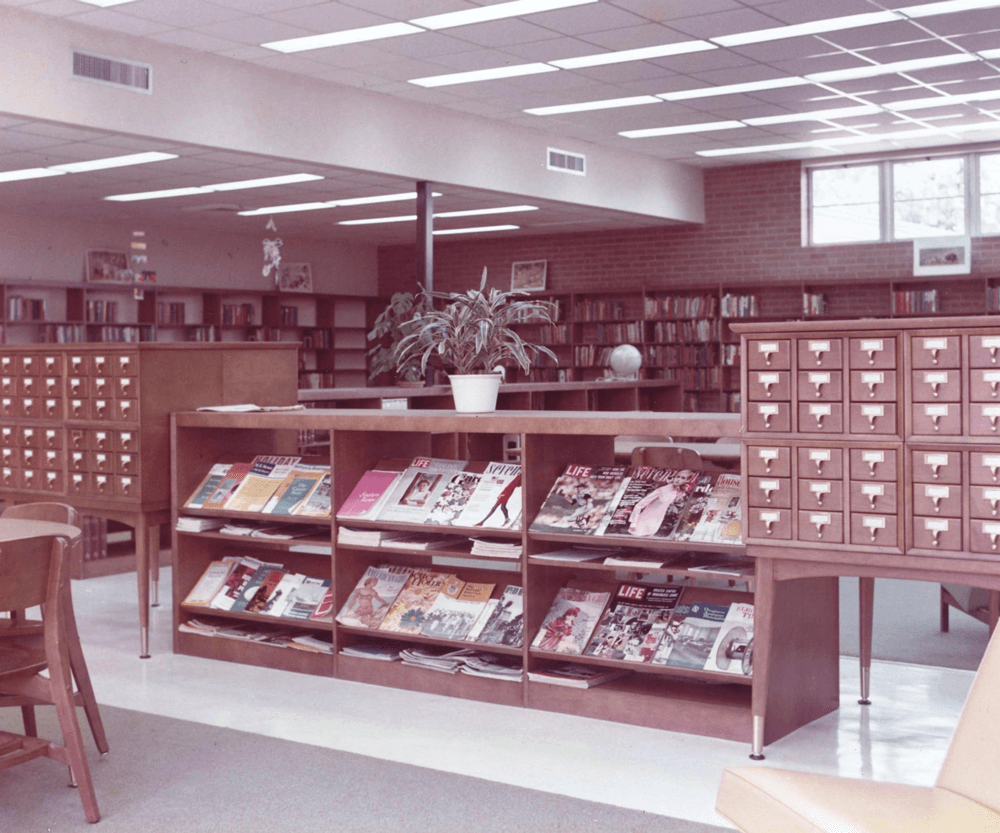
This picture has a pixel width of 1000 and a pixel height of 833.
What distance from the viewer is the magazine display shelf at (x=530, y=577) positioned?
3.78m

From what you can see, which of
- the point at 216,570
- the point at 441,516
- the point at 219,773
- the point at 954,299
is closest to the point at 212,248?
the point at 954,299

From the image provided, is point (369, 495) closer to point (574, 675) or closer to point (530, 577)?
point (530, 577)

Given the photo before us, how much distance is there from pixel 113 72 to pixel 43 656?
4.68 m

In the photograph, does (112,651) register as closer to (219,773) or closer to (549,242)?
(219,773)

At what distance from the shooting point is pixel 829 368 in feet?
11.1

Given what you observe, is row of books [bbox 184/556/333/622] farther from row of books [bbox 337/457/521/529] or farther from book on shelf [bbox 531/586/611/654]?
book on shelf [bbox 531/586/611/654]

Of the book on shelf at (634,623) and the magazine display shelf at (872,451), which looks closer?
the magazine display shelf at (872,451)

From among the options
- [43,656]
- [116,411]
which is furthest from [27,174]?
[43,656]

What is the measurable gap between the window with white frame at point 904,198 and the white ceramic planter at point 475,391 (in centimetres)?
826

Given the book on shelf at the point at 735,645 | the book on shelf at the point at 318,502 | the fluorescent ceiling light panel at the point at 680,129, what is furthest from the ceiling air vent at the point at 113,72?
the book on shelf at the point at 735,645

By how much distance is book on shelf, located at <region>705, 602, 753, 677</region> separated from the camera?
373 centimetres

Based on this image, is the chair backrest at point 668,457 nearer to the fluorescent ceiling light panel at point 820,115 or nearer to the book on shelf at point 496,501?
the book on shelf at point 496,501

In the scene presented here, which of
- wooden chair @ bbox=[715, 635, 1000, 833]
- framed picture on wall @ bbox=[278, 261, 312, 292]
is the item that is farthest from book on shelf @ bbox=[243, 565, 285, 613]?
framed picture on wall @ bbox=[278, 261, 312, 292]

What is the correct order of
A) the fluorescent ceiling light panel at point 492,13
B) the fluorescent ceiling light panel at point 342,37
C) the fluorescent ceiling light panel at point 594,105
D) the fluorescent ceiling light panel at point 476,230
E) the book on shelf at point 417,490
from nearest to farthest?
the book on shelf at point 417,490 → the fluorescent ceiling light panel at point 492,13 → the fluorescent ceiling light panel at point 342,37 → the fluorescent ceiling light panel at point 594,105 → the fluorescent ceiling light panel at point 476,230
